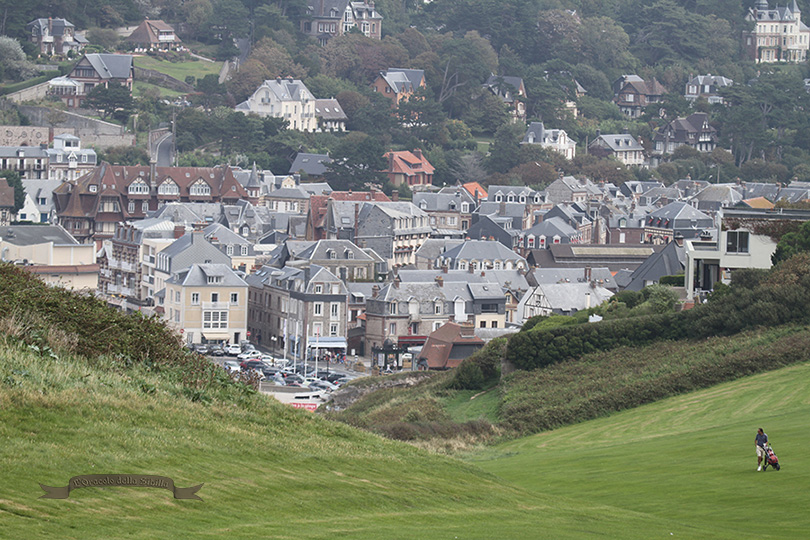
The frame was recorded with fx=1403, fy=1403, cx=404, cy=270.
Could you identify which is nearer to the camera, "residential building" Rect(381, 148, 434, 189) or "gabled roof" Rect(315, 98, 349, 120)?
"residential building" Rect(381, 148, 434, 189)

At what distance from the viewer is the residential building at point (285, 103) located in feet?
476

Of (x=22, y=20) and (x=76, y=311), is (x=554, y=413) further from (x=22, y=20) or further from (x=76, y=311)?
(x=22, y=20)

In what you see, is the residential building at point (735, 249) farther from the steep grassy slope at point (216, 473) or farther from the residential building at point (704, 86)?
the residential building at point (704, 86)

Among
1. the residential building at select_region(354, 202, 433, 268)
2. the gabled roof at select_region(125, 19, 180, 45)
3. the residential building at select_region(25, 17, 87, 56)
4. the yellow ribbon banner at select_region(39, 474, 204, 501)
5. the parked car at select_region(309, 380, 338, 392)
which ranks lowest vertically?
the parked car at select_region(309, 380, 338, 392)

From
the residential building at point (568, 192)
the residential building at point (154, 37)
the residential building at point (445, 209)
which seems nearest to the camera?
the residential building at point (445, 209)

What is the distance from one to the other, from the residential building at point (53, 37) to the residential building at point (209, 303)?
78.4 m

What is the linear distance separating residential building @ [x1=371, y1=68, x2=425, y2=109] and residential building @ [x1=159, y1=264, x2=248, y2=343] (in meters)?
80.6

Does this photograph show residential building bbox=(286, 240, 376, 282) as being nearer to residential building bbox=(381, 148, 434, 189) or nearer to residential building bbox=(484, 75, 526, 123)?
residential building bbox=(381, 148, 434, 189)

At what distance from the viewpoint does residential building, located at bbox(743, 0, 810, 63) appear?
19338 cm

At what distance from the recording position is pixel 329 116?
14912cm

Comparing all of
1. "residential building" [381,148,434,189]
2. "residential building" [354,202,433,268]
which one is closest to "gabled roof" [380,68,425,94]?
"residential building" [381,148,434,189]

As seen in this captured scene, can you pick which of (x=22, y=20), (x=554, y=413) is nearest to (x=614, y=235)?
(x=22, y=20)

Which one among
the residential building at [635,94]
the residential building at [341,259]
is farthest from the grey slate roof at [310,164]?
the residential building at [635,94]

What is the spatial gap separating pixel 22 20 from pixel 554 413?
12385 centimetres
